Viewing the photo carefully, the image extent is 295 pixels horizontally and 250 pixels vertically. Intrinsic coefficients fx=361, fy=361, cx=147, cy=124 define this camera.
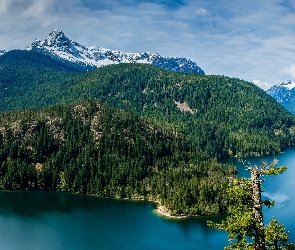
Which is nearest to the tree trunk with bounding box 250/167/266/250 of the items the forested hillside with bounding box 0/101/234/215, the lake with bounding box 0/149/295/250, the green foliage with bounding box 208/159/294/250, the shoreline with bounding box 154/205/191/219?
the green foliage with bounding box 208/159/294/250

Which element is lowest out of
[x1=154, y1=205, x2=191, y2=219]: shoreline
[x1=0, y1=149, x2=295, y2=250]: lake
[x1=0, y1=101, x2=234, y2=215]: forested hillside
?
[x1=0, y1=149, x2=295, y2=250]: lake

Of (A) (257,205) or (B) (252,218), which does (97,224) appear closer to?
(A) (257,205)

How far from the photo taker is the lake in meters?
106

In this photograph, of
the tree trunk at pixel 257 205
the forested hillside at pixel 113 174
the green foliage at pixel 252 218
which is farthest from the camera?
the forested hillside at pixel 113 174

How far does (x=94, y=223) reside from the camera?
125625 millimetres

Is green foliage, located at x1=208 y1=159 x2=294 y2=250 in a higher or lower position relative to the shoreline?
higher

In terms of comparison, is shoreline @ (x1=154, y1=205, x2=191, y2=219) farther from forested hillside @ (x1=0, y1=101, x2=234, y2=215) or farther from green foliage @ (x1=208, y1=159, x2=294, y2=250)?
green foliage @ (x1=208, y1=159, x2=294, y2=250)

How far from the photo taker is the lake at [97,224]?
4166 inches

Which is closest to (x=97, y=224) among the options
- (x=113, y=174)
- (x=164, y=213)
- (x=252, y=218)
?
(x=164, y=213)

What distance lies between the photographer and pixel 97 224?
124375mm

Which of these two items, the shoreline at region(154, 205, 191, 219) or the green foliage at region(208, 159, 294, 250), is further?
the shoreline at region(154, 205, 191, 219)

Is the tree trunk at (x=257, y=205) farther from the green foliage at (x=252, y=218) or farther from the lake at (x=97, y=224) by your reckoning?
the lake at (x=97, y=224)

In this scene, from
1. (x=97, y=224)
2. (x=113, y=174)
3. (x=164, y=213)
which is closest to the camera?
(x=97, y=224)

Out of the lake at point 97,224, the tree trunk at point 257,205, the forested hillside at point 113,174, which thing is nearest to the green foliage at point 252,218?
the tree trunk at point 257,205
